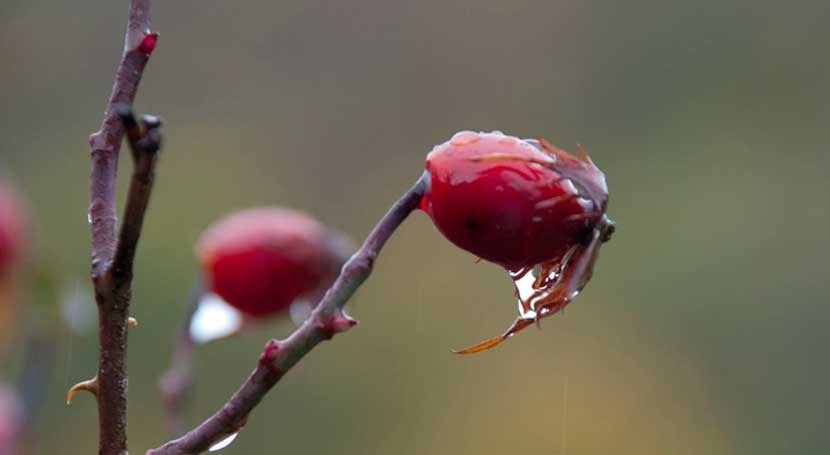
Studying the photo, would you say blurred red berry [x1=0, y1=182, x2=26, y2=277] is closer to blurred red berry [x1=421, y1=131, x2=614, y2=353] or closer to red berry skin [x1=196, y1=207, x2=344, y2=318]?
red berry skin [x1=196, y1=207, x2=344, y2=318]

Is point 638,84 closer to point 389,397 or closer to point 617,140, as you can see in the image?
point 617,140

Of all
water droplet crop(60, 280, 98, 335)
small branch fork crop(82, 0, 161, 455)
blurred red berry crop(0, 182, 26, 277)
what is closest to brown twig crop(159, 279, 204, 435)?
water droplet crop(60, 280, 98, 335)

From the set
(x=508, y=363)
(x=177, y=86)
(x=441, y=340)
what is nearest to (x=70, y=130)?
(x=177, y=86)

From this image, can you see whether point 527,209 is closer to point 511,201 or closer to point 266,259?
point 511,201

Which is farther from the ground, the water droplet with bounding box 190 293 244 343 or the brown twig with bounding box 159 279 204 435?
the brown twig with bounding box 159 279 204 435

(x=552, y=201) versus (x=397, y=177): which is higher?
(x=552, y=201)

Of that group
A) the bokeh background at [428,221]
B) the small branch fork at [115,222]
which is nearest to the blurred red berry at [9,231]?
the bokeh background at [428,221]
